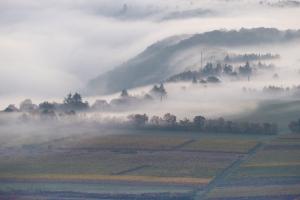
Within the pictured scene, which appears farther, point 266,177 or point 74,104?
point 74,104

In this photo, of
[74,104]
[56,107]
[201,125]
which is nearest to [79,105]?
[74,104]

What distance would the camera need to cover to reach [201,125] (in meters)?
140

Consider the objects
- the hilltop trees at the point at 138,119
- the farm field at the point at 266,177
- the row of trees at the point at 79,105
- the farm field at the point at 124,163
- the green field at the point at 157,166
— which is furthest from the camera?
the row of trees at the point at 79,105

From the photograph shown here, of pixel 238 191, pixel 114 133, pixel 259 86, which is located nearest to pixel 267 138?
pixel 114 133

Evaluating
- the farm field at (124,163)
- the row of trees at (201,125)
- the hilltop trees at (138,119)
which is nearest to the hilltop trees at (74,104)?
the row of trees at (201,125)

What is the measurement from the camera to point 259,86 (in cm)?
19138

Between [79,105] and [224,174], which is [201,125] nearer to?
[79,105]

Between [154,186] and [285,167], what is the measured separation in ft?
50.8

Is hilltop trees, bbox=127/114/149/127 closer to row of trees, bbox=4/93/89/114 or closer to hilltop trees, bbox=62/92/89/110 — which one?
row of trees, bbox=4/93/89/114

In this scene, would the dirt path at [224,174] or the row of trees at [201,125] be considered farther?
the row of trees at [201,125]

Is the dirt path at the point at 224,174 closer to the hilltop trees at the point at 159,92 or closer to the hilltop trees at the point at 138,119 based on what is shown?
the hilltop trees at the point at 138,119

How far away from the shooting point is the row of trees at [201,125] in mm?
135750

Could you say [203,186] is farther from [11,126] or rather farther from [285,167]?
[11,126]

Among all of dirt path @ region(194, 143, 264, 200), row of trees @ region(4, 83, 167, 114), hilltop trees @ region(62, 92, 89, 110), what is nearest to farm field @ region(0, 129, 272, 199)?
dirt path @ region(194, 143, 264, 200)
